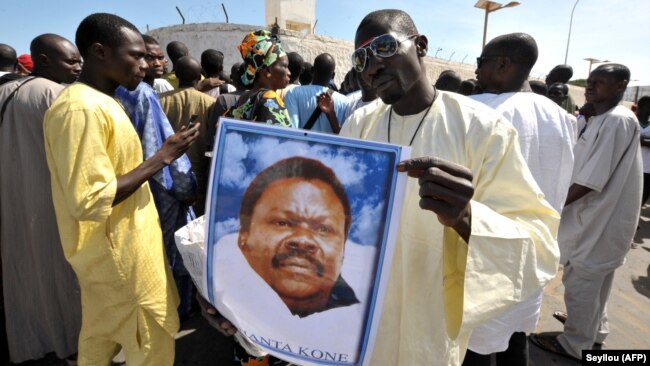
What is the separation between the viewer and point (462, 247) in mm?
1023

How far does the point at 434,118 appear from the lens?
124 cm

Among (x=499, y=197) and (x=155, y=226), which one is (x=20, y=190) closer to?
(x=155, y=226)

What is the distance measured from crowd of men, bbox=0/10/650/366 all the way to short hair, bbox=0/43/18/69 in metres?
2.49

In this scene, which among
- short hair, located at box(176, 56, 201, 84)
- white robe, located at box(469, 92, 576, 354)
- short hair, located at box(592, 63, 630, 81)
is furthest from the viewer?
short hair, located at box(176, 56, 201, 84)

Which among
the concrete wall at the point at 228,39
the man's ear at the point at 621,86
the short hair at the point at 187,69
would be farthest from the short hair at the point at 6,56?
the concrete wall at the point at 228,39

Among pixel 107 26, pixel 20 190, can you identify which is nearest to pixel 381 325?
pixel 107 26

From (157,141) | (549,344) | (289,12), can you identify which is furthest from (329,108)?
(289,12)

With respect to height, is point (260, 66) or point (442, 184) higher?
point (260, 66)

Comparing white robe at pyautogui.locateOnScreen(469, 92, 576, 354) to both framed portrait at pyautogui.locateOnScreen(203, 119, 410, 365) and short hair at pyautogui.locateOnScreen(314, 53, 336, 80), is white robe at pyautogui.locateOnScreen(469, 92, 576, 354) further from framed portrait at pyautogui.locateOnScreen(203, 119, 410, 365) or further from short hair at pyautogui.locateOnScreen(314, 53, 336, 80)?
short hair at pyautogui.locateOnScreen(314, 53, 336, 80)

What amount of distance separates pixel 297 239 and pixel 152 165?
39.8 inches

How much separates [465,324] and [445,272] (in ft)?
0.48

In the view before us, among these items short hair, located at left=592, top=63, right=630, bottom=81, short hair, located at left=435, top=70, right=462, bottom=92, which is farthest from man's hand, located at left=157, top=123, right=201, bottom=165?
short hair, located at left=435, top=70, right=462, bottom=92

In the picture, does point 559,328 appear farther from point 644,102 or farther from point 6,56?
point 6,56

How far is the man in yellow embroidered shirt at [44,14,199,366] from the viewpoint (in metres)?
1.52
